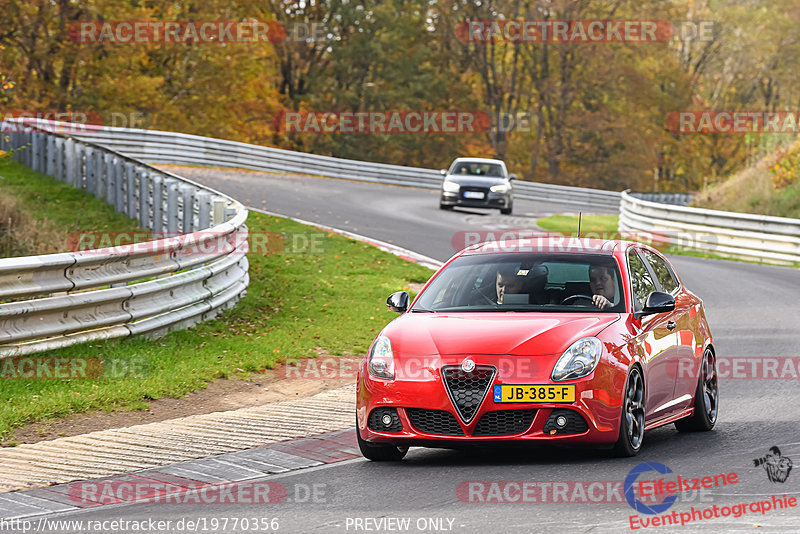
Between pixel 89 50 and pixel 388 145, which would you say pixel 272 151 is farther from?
pixel 388 145

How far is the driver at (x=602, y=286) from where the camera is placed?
28.4ft

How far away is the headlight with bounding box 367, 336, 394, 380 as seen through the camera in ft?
26.1

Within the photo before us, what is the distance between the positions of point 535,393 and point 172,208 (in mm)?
12508

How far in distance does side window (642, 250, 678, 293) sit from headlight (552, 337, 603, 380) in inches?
78.6

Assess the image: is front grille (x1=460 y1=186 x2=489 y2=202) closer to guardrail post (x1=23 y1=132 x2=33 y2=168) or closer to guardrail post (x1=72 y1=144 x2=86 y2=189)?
guardrail post (x1=23 y1=132 x2=33 y2=168)

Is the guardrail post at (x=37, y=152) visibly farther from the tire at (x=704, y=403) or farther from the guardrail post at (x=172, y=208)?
the tire at (x=704, y=403)

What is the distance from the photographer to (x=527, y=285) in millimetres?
8852

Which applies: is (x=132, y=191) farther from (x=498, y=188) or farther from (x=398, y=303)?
(x=498, y=188)

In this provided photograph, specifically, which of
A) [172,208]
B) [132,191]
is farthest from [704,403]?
[132,191]

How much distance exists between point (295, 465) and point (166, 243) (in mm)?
4978

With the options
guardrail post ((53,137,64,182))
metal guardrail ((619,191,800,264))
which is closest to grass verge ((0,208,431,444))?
guardrail post ((53,137,64,182))

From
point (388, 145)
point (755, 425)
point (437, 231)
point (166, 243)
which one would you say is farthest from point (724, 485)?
point (388, 145)

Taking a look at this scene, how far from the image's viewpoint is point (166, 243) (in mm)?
12570

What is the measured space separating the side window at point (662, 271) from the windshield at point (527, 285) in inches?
31.5
